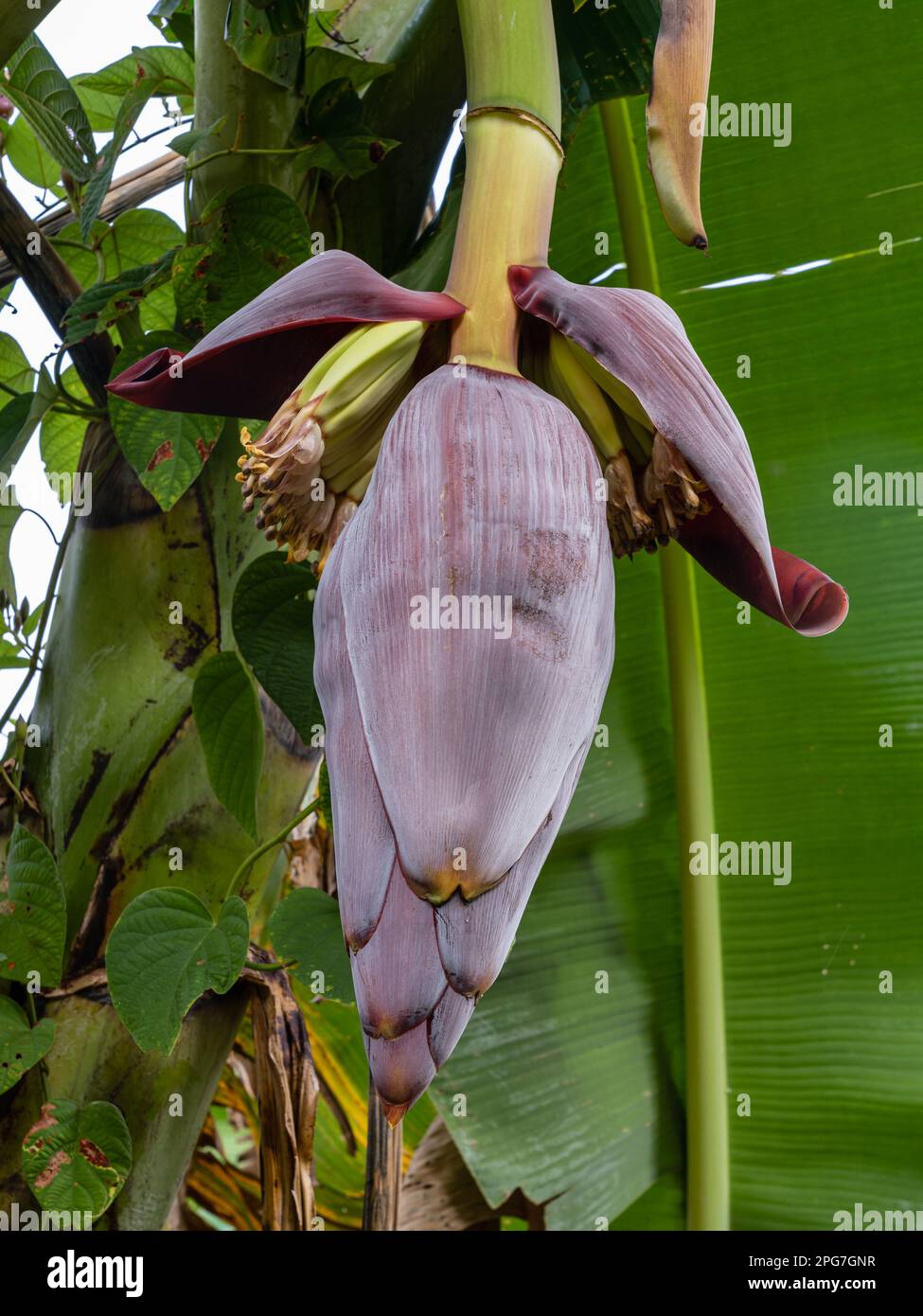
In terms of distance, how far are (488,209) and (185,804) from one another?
0.29m

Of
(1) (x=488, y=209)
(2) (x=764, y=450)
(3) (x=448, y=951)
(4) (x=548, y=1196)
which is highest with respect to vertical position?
(2) (x=764, y=450)

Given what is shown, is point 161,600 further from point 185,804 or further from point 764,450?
point 764,450

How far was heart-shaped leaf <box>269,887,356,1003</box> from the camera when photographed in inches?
16.6

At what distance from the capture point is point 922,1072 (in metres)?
0.55

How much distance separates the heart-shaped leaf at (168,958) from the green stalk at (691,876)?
0.89ft

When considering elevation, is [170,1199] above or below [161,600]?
below

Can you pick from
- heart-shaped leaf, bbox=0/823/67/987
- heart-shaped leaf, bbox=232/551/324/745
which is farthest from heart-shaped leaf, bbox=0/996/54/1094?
heart-shaped leaf, bbox=232/551/324/745

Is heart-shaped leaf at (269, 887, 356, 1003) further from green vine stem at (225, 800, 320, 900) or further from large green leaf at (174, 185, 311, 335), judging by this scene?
large green leaf at (174, 185, 311, 335)

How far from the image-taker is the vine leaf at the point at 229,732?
0.40 meters

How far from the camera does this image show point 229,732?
0.40 metres

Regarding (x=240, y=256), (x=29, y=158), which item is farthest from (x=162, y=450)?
(x=29, y=158)

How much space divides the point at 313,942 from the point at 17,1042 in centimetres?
11
